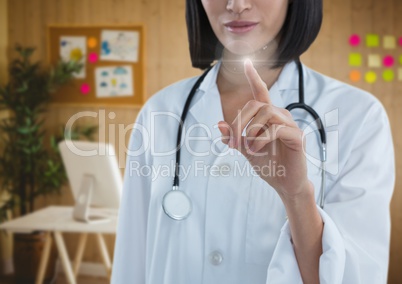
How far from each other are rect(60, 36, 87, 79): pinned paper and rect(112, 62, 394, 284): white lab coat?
11.7ft

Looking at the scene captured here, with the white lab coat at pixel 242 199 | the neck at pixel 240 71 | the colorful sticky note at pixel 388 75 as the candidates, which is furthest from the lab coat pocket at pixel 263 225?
the colorful sticky note at pixel 388 75

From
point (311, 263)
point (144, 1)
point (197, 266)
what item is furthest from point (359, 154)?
point (144, 1)

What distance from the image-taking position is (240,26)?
3.07 ft

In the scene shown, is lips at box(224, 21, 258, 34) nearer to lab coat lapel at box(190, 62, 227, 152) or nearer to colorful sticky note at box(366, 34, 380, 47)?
lab coat lapel at box(190, 62, 227, 152)

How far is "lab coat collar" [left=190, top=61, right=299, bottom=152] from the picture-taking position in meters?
1.04

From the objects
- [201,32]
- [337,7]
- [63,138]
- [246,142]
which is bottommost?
[63,138]

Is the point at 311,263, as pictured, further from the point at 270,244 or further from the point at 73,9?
the point at 73,9

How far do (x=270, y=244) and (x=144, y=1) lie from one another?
383 cm

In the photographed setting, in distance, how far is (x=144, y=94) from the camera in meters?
4.49

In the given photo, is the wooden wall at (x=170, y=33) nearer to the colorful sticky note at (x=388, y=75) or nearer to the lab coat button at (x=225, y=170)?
the colorful sticky note at (x=388, y=75)

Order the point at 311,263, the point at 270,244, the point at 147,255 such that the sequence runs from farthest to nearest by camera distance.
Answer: the point at 147,255
the point at 270,244
the point at 311,263

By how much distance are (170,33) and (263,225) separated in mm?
3679

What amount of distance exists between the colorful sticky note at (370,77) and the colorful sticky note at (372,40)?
227 mm

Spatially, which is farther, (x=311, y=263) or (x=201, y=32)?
(x=201, y=32)
